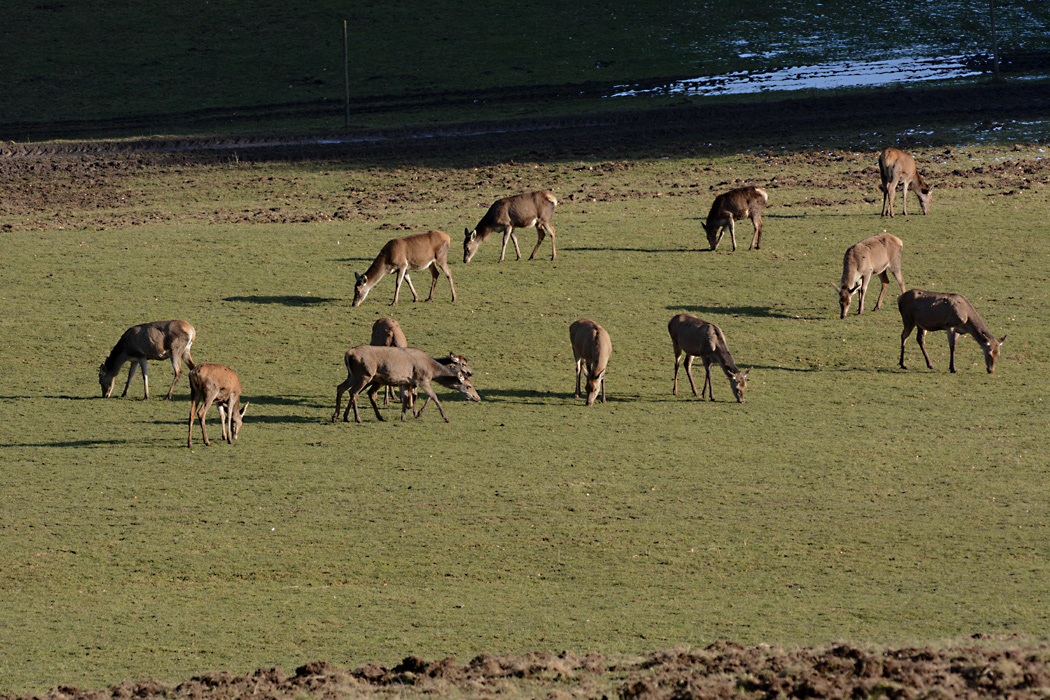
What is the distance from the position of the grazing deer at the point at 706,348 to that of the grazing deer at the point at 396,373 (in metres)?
3.68

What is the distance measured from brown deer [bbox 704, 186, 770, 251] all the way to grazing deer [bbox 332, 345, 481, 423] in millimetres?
12296

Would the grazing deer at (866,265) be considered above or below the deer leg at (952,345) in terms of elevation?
above

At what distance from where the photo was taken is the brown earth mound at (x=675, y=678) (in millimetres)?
10086

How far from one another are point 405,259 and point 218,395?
883cm

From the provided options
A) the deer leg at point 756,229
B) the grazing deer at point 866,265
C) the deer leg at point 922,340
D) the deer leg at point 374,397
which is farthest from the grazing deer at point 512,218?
the deer leg at point 374,397

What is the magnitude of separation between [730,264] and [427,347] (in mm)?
9268

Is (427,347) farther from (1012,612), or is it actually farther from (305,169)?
(305,169)

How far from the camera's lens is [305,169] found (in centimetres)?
4406

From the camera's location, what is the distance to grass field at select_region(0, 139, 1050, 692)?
12.6m

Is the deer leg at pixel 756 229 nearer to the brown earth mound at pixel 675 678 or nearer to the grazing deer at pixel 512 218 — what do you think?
the grazing deer at pixel 512 218

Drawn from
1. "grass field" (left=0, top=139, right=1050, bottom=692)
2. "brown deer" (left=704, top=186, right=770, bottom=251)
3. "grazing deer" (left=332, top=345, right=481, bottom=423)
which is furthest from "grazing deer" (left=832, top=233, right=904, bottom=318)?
"grazing deer" (left=332, top=345, right=481, bottom=423)

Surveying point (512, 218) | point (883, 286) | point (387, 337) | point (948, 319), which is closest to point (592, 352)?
point (387, 337)

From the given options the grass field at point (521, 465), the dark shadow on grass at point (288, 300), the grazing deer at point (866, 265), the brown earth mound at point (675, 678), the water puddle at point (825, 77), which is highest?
the water puddle at point (825, 77)

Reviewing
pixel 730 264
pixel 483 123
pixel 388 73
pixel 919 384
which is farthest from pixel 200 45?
pixel 919 384
